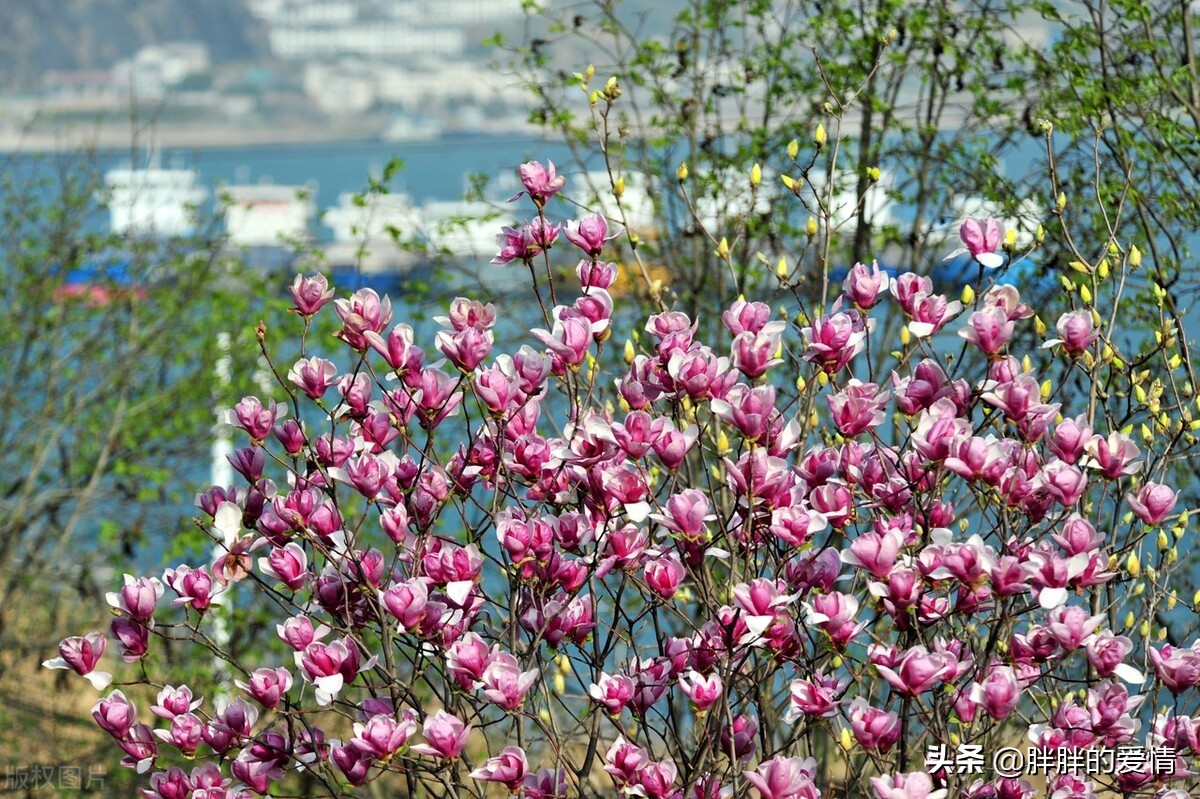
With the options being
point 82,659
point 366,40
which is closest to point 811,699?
point 82,659

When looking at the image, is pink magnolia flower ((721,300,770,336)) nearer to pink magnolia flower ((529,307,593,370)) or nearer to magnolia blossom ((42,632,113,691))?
pink magnolia flower ((529,307,593,370))

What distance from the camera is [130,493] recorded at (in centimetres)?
897

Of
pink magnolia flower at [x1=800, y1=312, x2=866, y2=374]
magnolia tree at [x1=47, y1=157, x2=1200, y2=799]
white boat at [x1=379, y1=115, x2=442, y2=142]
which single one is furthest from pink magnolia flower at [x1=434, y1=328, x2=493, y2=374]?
white boat at [x1=379, y1=115, x2=442, y2=142]

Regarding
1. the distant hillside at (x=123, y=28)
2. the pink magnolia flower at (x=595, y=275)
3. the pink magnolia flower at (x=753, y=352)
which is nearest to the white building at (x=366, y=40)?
the distant hillside at (x=123, y=28)

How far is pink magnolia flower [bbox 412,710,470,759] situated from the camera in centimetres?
216

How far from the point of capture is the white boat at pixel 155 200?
9.52 m

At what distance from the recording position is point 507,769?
2.20 m

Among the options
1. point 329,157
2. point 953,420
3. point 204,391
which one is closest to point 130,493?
point 204,391

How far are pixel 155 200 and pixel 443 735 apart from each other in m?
9.17

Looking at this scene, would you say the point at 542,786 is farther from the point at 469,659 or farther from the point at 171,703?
the point at 171,703

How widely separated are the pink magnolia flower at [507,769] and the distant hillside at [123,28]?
16262 cm

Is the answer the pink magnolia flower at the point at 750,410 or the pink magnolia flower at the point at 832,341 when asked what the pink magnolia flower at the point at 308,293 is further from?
the pink magnolia flower at the point at 832,341

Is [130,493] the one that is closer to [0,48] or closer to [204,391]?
[204,391]

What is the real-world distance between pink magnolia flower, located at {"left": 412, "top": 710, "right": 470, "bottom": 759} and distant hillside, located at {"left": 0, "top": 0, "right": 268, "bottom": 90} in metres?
163
